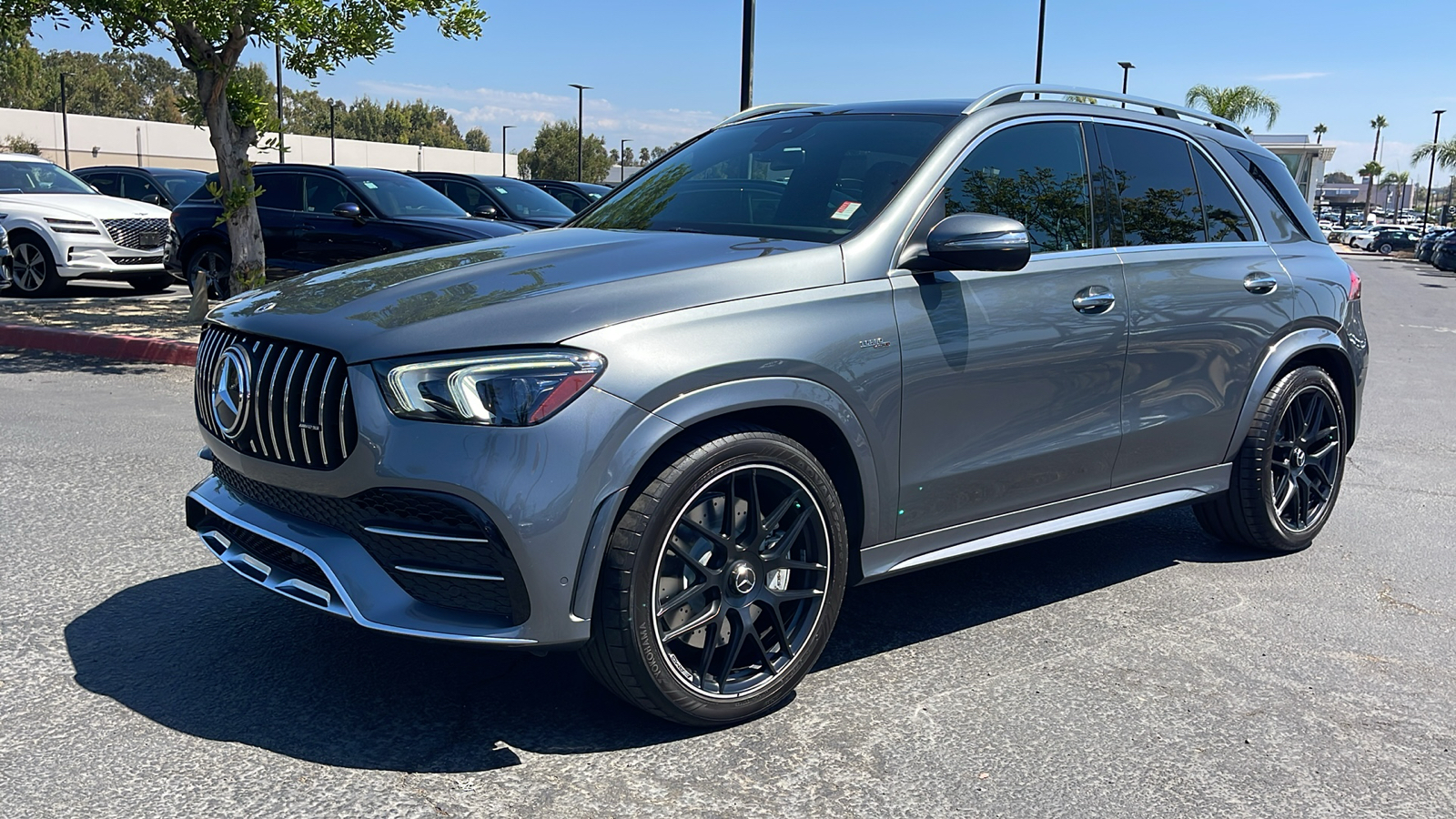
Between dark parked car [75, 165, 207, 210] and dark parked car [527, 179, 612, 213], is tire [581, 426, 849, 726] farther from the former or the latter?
dark parked car [527, 179, 612, 213]

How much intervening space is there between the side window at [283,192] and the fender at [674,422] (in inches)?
432

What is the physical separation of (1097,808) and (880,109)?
2.60 m

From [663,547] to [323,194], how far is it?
1097cm

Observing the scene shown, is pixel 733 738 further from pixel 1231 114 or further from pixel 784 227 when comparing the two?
pixel 1231 114

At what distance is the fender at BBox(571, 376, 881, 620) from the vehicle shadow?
15.9 inches

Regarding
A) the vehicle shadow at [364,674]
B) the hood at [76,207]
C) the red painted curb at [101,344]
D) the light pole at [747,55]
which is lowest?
the vehicle shadow at [364,674]

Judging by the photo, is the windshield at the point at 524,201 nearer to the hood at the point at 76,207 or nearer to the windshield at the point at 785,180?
the hood at the point at 76,207

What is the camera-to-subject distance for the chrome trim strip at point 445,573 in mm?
3020

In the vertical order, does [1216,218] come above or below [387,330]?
above

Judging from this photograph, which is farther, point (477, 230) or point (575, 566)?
point (477, 230)

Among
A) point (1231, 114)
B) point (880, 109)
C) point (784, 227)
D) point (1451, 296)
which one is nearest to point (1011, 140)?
point (880, 109)

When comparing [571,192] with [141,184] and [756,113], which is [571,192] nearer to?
[141,184]

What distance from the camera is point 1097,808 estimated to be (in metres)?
3.03

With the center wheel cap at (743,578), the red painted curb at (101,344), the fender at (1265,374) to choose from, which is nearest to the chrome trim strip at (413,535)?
the center wheel cap at (743,578)
